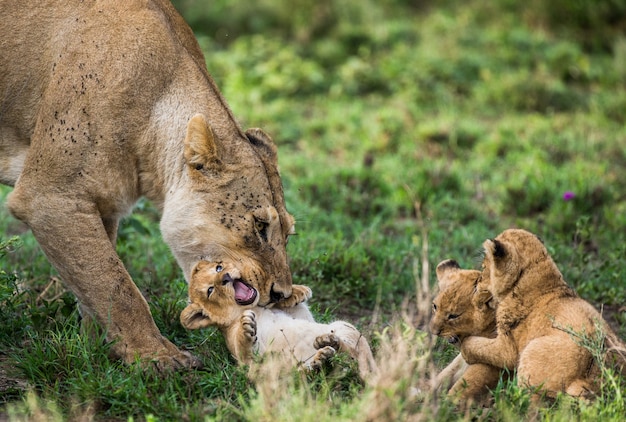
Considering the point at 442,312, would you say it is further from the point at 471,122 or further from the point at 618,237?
the point at 471,122

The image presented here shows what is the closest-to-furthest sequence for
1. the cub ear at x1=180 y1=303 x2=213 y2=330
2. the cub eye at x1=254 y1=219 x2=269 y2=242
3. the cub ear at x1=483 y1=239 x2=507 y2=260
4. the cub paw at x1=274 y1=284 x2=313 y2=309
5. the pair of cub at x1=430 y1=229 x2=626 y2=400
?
the pair of cub at x1=430 y1=229 x2=626 y2=400
the cub ear at x1=483 y1=239 x2=507 y2=260
the cub ear at x1=180 y1=303 x2=213 y2=330
the cub eye at x1=254 y1=219 x2=269 y2=242
the cub paw at x1=274 y1=284 x2=313 y2=309

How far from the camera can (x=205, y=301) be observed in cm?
524

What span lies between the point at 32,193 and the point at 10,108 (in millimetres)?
694

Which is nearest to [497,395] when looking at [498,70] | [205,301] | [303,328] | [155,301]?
[303,328]

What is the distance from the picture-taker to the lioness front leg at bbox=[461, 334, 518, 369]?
4.99m

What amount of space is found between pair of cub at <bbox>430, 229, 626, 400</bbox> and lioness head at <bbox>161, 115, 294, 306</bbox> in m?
0.99

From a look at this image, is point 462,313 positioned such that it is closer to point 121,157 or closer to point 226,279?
point 226,279

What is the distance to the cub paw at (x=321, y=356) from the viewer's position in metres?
4.94

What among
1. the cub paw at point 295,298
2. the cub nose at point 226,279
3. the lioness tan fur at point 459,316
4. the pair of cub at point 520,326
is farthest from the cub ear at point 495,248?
the cub nose at point 226,279

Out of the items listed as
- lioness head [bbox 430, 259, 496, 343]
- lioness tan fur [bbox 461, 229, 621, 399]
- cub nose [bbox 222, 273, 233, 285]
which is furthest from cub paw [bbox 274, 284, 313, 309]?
lioness tan fur [bbox 461, 229, 621, 399]

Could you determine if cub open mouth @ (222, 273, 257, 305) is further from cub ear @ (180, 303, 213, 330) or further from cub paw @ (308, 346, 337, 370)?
cub paw @ (308, 346, 337, 370)

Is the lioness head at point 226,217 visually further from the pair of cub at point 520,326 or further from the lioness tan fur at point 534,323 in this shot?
the lioness tan fur at point 534,323

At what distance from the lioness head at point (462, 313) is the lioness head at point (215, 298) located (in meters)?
1.06

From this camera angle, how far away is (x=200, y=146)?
17.8ft
